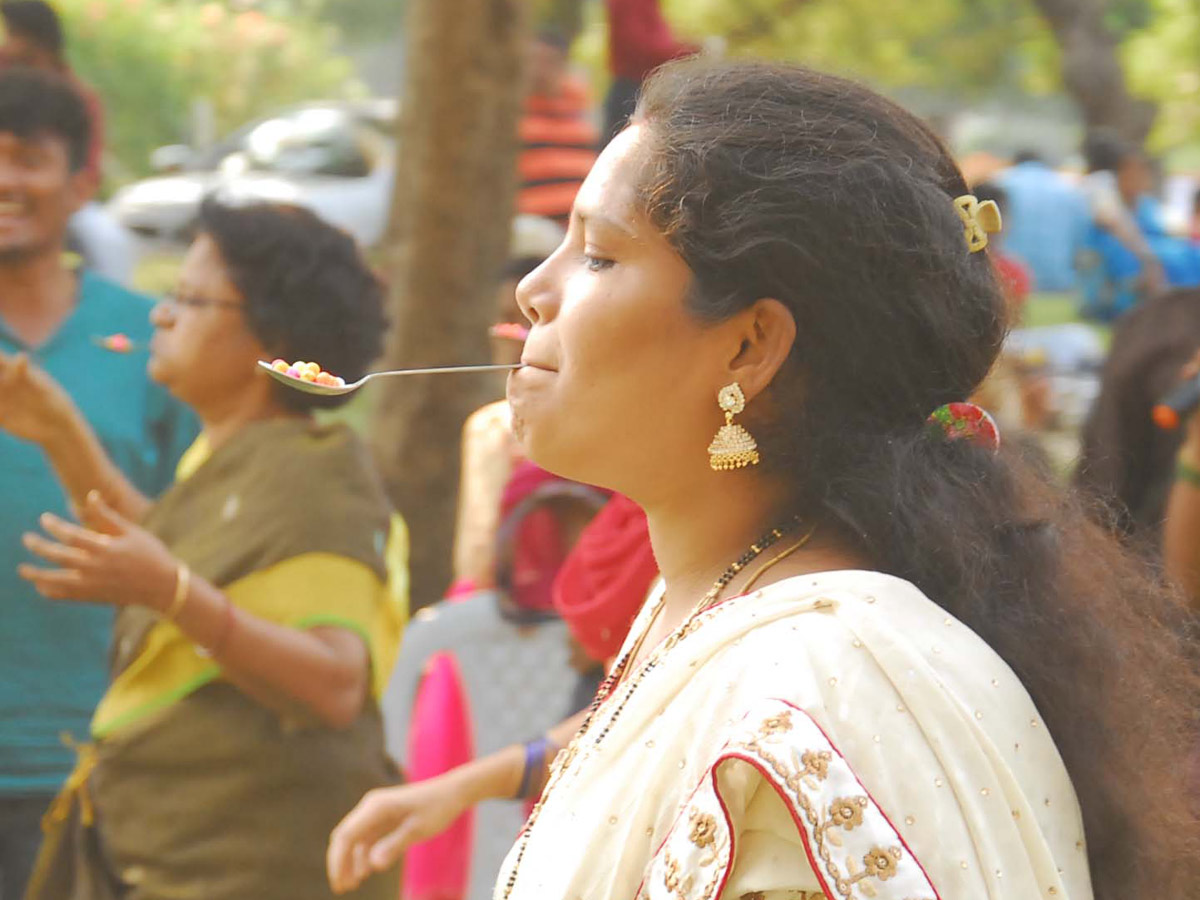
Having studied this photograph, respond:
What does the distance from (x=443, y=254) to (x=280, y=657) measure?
2.84m

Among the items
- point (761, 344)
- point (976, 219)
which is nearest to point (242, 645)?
point (761, 344)

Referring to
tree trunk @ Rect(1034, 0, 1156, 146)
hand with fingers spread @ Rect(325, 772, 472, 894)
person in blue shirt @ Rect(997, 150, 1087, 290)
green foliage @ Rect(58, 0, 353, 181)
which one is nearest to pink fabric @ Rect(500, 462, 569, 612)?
hand with fingers spread @ Rect(325, 772, 472, 894)

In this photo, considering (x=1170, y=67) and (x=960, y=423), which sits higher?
(x=960, y=423)

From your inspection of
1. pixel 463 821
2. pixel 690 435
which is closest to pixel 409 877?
pixel 463 821

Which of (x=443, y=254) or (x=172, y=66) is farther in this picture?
(x=172, y=66)

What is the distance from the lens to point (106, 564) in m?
2.64

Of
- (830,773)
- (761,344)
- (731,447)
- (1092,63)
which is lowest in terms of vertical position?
(1092,63)

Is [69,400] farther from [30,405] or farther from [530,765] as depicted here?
[530,765]

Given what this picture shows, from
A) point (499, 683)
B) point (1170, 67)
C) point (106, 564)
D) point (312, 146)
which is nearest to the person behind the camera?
point (106, 564)

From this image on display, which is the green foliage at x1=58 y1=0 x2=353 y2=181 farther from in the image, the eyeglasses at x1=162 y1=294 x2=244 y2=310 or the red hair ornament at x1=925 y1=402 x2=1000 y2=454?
the red hair ornament at x1=925 y1=402 x2=1000 y2=454

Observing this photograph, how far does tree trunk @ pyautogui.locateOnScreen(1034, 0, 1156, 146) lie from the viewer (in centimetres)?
1416

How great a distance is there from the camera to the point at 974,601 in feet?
5.35

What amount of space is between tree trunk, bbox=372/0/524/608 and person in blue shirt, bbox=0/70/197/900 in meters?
1.81

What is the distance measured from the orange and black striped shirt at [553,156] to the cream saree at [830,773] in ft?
18.5
